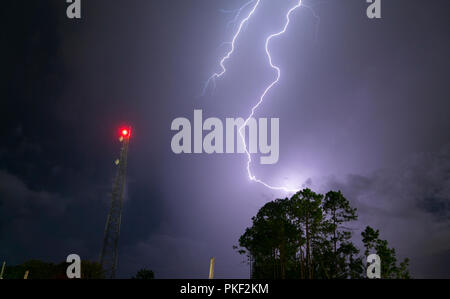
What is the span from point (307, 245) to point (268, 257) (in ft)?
31.4

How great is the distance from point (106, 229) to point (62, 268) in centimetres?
2698

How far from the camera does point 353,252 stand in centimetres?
2802

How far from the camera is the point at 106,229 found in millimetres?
30125

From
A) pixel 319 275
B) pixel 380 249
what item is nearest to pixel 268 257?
pixel 319 275

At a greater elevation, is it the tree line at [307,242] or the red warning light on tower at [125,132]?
the red warning light on tower at [125,132]

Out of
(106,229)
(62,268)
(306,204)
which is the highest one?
(306,204)

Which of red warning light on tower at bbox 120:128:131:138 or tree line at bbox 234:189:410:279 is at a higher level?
red warning light on tower at bbox 120:128:131:138
